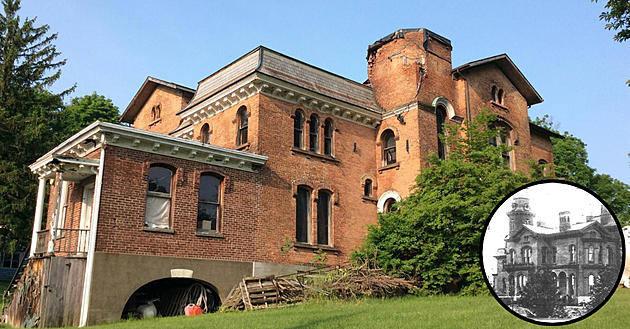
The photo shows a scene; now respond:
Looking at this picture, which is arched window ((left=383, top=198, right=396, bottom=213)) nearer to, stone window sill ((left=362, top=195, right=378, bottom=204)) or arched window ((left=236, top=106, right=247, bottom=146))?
stone window sill ((left=362, top=195, right=378, bottom=204))

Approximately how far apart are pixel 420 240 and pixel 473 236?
172cm

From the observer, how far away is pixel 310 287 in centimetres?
1584

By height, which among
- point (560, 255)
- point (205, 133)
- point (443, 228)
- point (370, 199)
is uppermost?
point (205, 133)

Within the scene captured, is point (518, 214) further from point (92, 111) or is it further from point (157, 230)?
point (92, 111)

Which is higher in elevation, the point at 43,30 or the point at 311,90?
the point at 43,30

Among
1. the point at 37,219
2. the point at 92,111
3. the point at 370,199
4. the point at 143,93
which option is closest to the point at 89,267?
the point at 37,219

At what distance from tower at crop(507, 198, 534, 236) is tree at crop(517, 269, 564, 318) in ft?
0.75

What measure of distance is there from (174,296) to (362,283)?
19.4ft

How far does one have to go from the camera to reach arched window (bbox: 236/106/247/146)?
20031mm

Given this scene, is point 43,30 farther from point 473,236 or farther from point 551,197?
point 551,197

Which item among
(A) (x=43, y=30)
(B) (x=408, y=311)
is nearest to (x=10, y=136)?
(A) (x=43, y=30)

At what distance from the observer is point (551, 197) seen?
2510 mm

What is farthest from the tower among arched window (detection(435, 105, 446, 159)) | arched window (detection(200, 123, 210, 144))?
arched window (detection(200, 123, 210, 144))

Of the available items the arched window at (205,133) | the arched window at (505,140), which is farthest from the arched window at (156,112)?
the arched window at (505,140)
